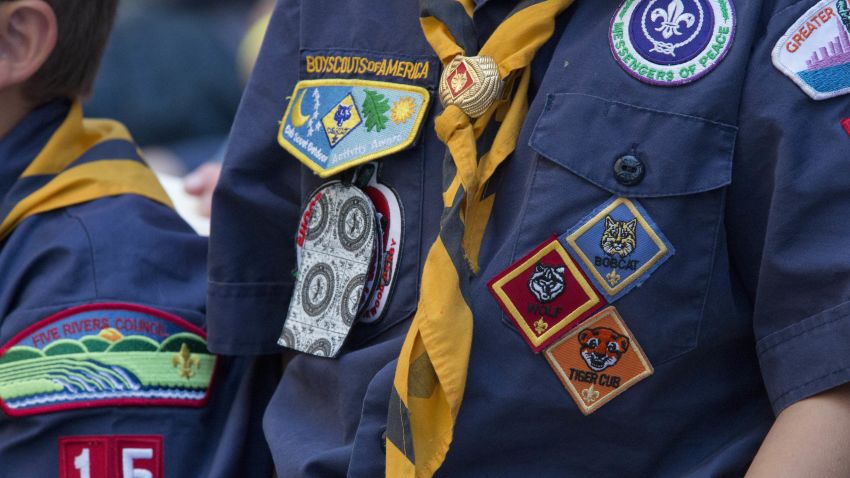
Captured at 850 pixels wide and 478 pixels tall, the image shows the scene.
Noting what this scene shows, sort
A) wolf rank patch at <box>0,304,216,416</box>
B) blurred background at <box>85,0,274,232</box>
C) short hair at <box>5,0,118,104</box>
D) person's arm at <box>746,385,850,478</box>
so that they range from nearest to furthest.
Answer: person's arm at <box>746,385,850,478</box> < wolf rank patch at <box>0,304,216,416</box> < short hair at <box>5,0,118,104</box> < blurred background at <box>85,0,274,232</box>

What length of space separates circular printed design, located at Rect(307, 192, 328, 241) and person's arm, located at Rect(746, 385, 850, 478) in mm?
511

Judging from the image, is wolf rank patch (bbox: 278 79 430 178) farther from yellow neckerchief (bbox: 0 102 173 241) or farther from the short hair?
the short hair

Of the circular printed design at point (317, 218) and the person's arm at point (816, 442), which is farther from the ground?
the circular printed design at point (317, 218)

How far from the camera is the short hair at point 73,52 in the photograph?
1.63m

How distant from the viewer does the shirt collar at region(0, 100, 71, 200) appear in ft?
5.18

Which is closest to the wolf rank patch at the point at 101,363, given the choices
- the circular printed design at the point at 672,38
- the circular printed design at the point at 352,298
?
the circular printed design at the point at 352,298

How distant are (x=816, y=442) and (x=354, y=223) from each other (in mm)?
501

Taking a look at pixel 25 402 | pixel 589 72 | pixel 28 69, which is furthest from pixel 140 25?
pixel 589 72

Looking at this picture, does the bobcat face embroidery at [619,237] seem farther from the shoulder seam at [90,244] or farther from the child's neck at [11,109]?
the child's neck at [11,109]

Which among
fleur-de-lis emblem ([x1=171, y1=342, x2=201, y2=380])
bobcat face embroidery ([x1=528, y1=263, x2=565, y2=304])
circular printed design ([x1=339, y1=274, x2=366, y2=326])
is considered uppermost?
bobcat face embroidery ([x1=528, y1=263, x2=565, y2=304])

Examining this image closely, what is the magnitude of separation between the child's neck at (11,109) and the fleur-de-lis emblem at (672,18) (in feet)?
2.96

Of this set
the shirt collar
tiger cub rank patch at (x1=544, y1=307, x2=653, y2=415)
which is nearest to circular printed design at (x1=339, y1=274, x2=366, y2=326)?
tiger cub rank patch at (x1=544, y1=307, x2=653, y2=415)

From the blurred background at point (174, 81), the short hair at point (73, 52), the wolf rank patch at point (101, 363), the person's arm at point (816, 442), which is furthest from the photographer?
the blurred background at point (174, 81)

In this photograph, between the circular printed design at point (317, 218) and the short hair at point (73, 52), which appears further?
the short hair at point (73, 52)
